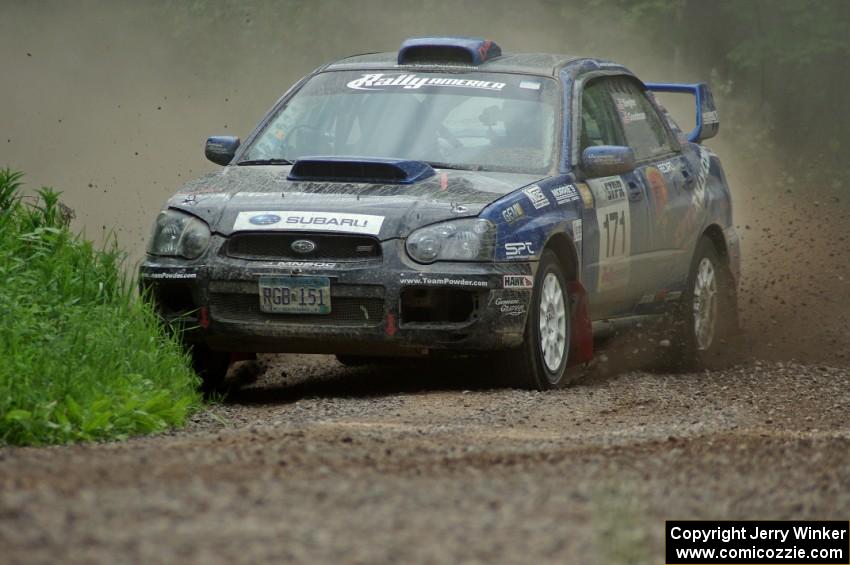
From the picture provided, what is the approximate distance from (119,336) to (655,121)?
423 cm

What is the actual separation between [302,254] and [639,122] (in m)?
3.01

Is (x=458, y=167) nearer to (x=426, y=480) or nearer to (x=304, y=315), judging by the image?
(x=304, y=315)

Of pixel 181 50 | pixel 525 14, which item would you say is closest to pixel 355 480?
pixel 525 14

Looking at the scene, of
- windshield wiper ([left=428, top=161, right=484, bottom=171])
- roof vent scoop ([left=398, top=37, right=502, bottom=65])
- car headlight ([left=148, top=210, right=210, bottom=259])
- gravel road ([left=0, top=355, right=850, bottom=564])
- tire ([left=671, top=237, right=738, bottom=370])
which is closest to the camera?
gravel road ([left=0, top=355, right=850, bottom=564])

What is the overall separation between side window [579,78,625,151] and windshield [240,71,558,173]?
271 millimetres

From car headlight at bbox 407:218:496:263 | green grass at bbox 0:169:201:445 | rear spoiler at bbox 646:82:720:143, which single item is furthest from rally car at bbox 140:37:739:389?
rear spoiler at bbox 646:82:720:143

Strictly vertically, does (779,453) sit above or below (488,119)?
below

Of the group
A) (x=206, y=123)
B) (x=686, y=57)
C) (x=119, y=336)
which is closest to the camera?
(x=119, y=336)

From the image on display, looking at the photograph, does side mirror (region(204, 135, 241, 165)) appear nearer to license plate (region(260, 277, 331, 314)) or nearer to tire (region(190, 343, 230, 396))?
tire (region(190, 343, 230, 396))

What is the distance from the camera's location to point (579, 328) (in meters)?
9.41

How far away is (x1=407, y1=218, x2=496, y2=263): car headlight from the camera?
8461 mm

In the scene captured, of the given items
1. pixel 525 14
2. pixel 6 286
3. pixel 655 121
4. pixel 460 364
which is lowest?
pixel 460 364

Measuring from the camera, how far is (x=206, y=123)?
2152 centimetres

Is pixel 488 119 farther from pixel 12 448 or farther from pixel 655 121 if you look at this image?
pixel 12 448
